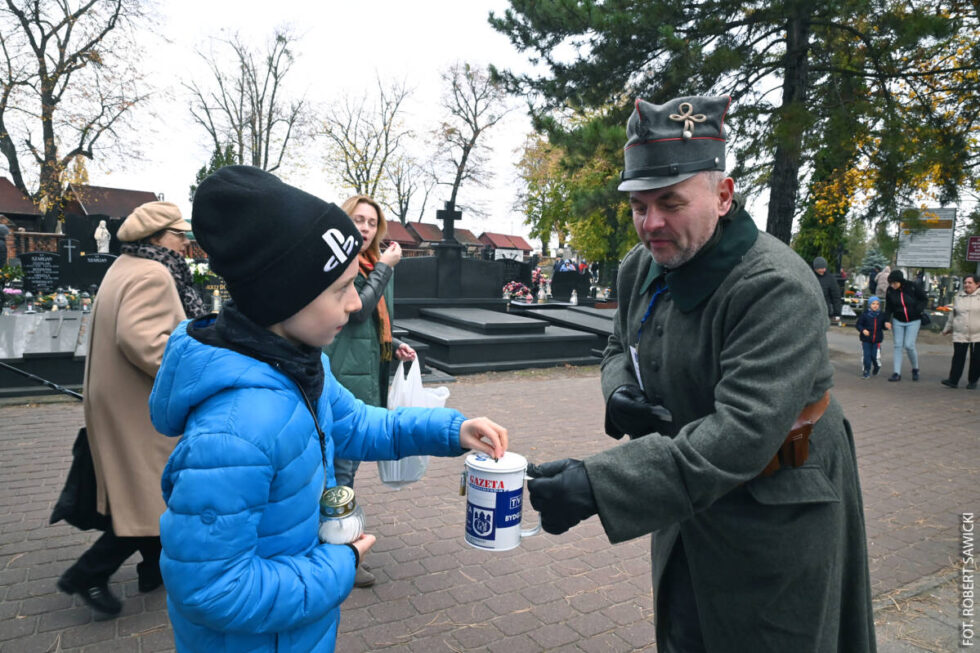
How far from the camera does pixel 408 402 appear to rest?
3.74 metres

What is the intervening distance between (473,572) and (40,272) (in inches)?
565

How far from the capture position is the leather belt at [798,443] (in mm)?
1611

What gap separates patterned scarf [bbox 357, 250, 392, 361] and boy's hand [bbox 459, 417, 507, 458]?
80.6 inches

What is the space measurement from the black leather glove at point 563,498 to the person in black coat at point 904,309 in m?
11.3

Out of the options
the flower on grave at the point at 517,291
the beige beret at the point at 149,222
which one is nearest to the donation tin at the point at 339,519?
the beige beret at the point at 149,222

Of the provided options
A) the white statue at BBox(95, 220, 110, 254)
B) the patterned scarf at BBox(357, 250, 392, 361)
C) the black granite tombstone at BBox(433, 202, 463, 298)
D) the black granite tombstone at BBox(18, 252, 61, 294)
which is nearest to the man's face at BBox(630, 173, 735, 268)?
the patterned scarf at BBox(357, 250, 392, 361)

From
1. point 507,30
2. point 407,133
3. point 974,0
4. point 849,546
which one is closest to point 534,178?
point 407,133

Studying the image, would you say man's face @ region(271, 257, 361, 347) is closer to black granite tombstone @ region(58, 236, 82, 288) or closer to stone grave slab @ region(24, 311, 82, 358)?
stone grave slab @ region(24, 311, 82, 358)

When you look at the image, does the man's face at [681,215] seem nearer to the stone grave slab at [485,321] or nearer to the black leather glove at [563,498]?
the black leather glove at [563,498]

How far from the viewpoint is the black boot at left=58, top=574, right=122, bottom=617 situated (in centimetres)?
308

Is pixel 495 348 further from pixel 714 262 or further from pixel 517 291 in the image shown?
pixel 517 291

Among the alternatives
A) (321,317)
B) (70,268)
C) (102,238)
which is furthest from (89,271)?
(321,317)

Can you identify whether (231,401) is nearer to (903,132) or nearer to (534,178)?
(903,132)

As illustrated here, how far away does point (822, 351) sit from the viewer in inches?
62.5
